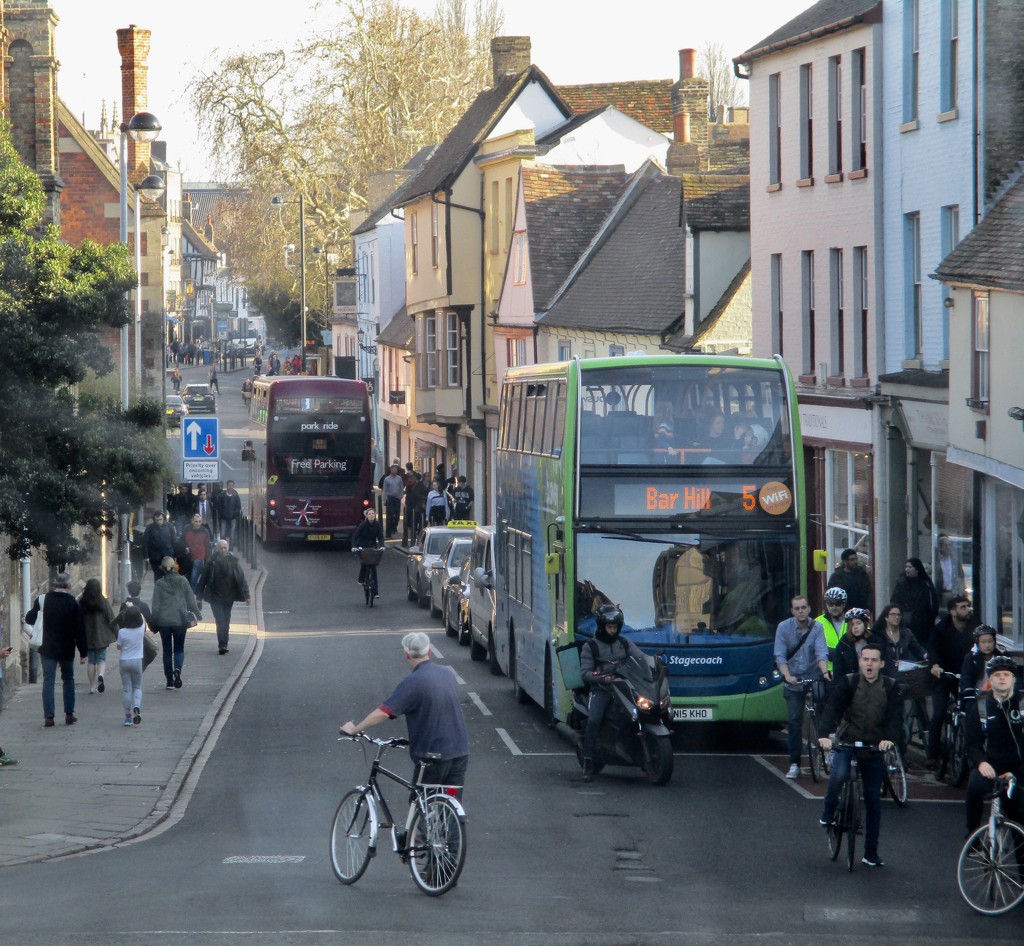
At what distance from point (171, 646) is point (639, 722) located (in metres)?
9.07

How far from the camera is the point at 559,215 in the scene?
43.8 meters

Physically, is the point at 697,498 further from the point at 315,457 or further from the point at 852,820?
the point at 315,457

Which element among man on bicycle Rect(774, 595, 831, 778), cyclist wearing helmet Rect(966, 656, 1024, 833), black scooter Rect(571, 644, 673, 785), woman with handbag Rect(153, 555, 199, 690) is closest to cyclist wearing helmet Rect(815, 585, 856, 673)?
man on bicycle Rect(774, 595, 831, 778)

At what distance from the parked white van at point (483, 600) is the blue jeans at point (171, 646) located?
4.30 m

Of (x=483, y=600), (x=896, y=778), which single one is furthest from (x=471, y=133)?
(x=896, y=778)

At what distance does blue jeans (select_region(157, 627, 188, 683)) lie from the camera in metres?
22.6

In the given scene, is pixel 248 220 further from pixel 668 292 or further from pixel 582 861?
pixel 582 861

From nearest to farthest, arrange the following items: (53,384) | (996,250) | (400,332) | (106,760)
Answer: (53,384) → (106,760) → (996,250) → (400,332)

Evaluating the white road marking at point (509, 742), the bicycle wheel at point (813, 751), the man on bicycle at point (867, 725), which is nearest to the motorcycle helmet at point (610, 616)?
the bicycle wheel at point (813, 751)

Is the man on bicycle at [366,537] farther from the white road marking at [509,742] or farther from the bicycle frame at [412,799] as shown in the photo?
the bicycle frame at [412,799]

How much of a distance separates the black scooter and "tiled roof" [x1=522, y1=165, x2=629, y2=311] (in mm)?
27312

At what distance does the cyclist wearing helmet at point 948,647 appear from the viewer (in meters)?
16.7

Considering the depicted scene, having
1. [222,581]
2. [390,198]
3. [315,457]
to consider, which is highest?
[390,198]

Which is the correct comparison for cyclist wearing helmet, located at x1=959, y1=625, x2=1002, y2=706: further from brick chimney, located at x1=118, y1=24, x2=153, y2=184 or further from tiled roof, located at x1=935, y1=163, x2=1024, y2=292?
brick chimney, located at x1=118, y1=24, x2=153, y2=184
